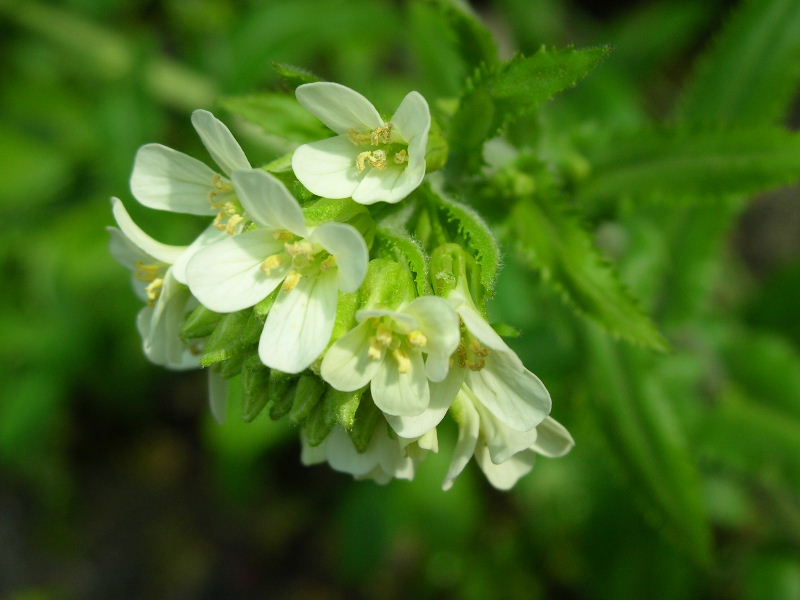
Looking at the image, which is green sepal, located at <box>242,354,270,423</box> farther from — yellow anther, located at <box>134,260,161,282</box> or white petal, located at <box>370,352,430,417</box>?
yellow anther, located at <box>134,260,161,282</box>

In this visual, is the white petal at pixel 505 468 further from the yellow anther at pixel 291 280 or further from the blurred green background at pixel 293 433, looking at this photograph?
the blurred green background at pixel 293 433

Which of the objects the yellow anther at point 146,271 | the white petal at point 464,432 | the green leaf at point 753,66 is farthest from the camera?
the green leaf at point 753,66

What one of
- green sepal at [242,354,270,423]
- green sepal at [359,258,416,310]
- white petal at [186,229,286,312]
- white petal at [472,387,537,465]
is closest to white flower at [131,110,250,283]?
white petal at [186,229,286,312]

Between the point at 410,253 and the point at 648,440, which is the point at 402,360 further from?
the point at 648,440

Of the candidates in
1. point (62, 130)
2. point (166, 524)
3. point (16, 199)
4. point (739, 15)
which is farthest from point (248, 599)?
point (739, 15)

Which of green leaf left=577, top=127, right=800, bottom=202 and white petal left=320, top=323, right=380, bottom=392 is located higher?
green leaf left=577, top=127, right=800, bottom=202

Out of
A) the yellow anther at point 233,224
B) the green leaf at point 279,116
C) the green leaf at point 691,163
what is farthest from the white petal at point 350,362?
the green leaf at point 691,163

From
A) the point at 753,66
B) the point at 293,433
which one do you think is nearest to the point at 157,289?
the point at 753,66
